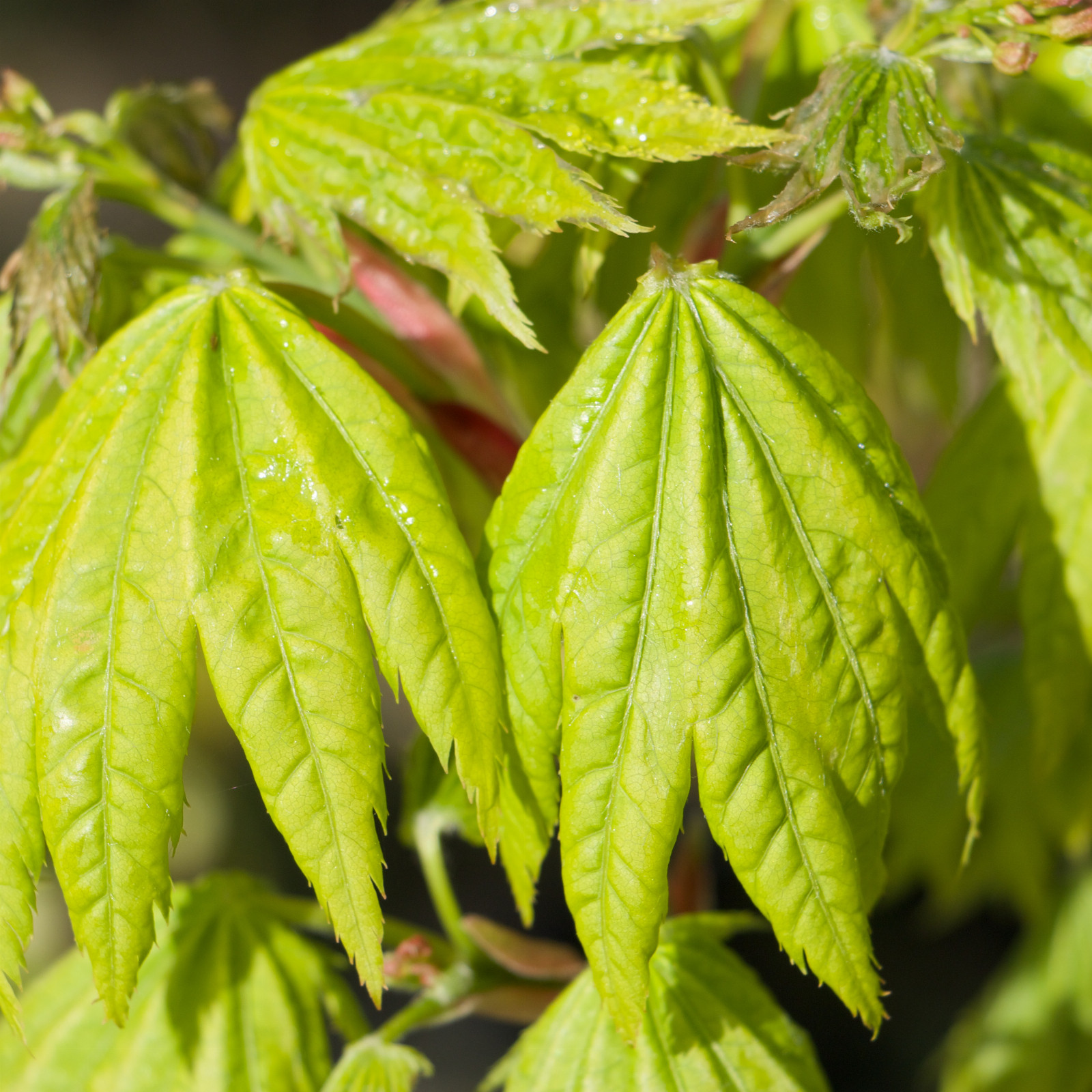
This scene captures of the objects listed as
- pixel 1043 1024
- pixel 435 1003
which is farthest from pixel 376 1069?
pixel 1043 1024

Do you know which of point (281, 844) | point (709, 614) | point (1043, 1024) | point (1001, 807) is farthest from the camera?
point (281, 844)

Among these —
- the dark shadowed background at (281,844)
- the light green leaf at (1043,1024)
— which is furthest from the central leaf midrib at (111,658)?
the light green leaf at (1043,1024)

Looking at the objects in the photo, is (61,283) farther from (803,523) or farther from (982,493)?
(982,493)

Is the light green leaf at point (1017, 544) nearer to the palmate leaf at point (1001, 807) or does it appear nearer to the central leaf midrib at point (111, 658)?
the palmate leaf at point (1001, 807)

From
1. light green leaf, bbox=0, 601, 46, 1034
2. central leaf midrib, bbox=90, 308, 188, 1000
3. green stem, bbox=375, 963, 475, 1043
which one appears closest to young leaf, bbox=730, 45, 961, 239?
central leaf midrib, bbox=90, 308, 188, 1000

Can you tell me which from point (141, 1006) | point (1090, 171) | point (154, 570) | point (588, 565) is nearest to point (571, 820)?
point (588, 565)

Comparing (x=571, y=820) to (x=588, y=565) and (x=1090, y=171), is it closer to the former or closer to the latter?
(x=588, y=565)
